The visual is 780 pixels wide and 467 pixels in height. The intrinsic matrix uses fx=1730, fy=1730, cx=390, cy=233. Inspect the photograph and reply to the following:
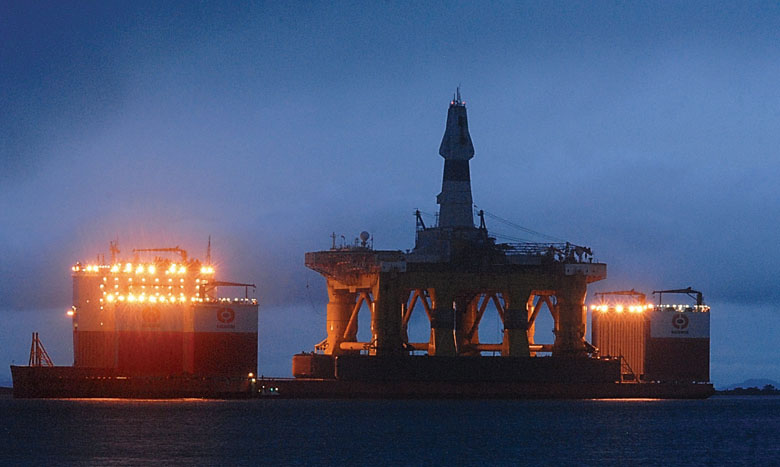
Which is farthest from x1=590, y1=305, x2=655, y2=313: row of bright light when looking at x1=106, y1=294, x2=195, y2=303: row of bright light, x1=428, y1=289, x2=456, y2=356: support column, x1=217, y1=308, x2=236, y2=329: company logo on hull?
x1=106, y1=294, x2=195, y2=303: row of bright light

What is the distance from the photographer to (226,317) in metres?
98.5

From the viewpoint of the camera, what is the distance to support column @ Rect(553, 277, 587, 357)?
9969 cm

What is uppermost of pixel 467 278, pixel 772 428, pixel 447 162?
pixel 447 162

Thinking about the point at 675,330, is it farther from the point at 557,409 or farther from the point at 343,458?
the point at 343,458

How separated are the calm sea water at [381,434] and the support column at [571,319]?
3.36m

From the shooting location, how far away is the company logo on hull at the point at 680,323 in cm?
10281

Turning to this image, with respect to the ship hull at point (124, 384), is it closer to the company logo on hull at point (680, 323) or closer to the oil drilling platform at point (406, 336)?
the oil drilling platform at point (406, 336)

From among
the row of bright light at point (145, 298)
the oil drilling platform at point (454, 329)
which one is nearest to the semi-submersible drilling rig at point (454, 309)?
the oil drilling platform at point (454, 329)

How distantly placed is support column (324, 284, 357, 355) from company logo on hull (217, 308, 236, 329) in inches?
461

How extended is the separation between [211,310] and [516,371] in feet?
58.3

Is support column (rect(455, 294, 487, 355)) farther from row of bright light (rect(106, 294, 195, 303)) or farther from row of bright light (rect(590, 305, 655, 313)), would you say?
row of bright light (rect(106, 294, 195, 303))

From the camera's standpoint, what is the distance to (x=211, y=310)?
9862 centimetres

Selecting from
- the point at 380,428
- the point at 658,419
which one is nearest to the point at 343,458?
the point at 380,428

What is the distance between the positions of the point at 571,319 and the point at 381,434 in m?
23.6
